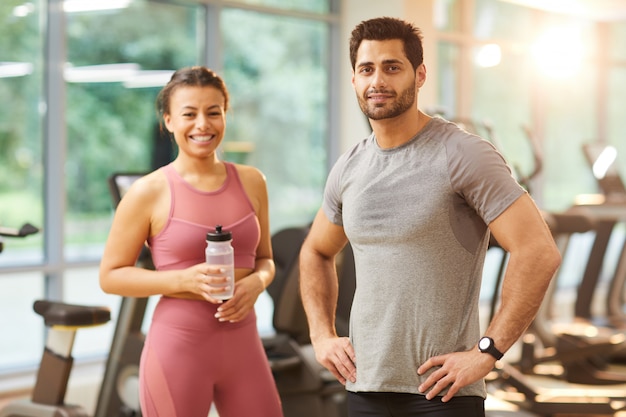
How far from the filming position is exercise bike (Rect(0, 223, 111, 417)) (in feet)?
9.06

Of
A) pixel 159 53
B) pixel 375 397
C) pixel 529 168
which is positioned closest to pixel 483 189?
pixel 375 397

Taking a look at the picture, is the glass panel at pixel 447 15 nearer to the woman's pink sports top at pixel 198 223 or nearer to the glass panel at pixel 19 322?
the glass panel at pixel 19 322

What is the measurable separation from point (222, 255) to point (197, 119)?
351mm

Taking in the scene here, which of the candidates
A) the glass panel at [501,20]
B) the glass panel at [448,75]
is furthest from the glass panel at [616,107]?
the glass panel at [448,75]

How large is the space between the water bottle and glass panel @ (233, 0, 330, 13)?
413 cm

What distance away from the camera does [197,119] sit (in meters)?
2.07

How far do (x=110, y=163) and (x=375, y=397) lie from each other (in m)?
3.76

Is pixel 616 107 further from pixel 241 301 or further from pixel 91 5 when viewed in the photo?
pixel 241 301

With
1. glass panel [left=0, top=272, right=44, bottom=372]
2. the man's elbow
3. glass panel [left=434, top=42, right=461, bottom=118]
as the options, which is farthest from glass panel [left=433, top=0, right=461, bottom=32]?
the man's elbow

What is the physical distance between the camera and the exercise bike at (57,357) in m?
2.76

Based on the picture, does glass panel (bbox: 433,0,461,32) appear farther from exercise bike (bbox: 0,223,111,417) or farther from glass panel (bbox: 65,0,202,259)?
exercise bike (bbox: 0,223,111,417)

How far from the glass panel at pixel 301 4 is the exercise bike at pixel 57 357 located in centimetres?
350

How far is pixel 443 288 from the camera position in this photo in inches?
63.2

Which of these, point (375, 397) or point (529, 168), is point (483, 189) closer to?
point (375, 397)
